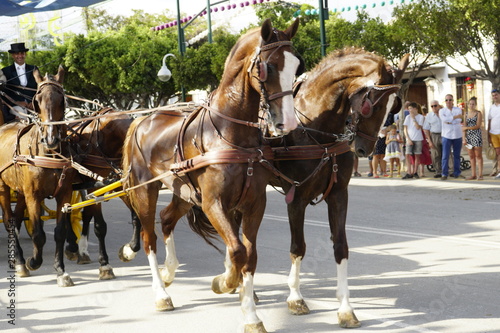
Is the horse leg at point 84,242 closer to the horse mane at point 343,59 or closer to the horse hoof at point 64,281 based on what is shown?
the horse hoof at point 64,281

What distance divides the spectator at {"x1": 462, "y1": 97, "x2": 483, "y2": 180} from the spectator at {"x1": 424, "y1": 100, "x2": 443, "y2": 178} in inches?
39.2

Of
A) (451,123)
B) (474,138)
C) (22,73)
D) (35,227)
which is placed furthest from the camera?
(451,123)

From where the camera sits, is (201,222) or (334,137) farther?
(201,222)

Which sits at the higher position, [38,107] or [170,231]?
[38,107]

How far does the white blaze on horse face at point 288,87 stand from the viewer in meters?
5.39

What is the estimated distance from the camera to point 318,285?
7422mm

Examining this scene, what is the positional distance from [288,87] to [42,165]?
153 inches

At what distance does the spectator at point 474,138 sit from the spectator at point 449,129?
184 millimetres

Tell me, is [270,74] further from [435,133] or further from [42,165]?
[435,133]

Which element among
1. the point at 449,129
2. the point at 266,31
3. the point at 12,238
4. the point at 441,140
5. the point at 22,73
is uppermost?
the point at 22,73

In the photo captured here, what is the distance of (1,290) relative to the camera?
7.84m

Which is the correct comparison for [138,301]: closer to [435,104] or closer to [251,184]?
[251,184]

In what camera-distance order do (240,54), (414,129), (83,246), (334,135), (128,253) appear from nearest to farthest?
(240,54) → (334,135) → (128,253) → (83,246) → (414,129)

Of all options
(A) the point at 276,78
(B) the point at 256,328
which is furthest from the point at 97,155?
(A) the point at 276,78
